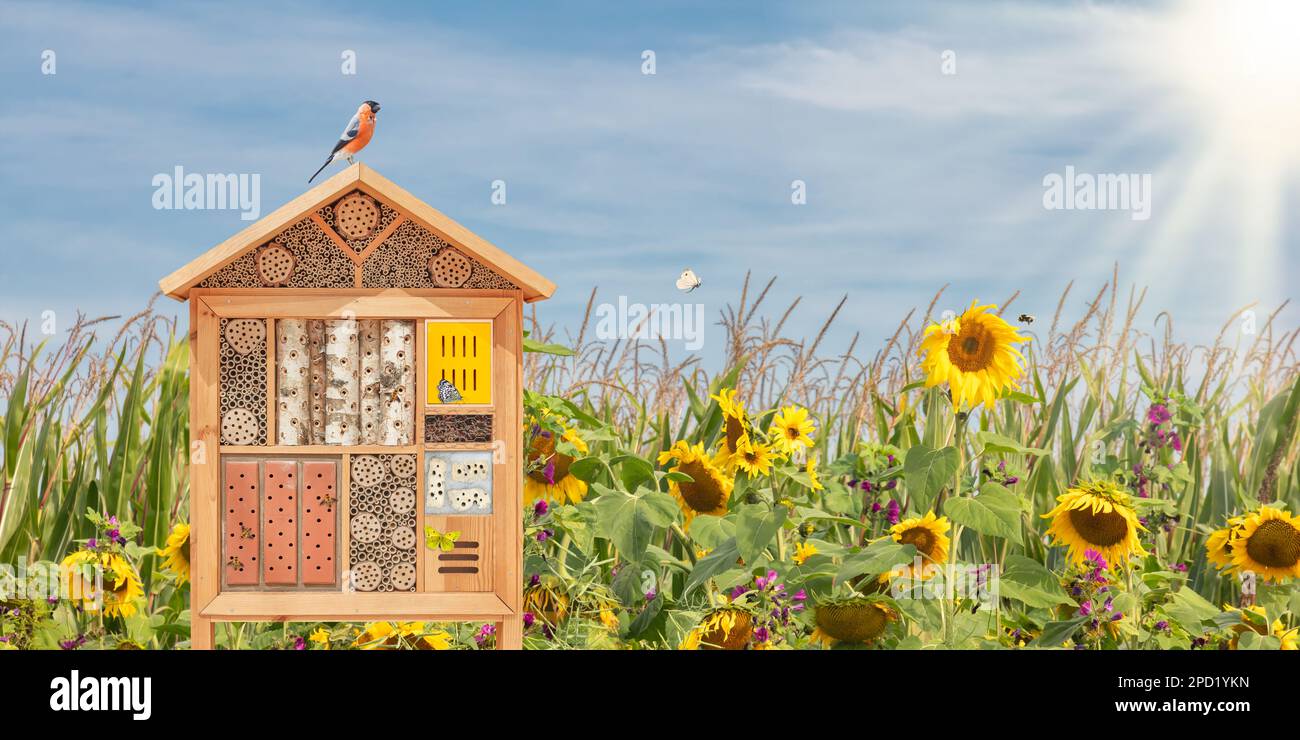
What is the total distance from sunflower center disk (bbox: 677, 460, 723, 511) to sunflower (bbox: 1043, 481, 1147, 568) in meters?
1.51

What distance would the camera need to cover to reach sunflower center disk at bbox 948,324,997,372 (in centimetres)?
486

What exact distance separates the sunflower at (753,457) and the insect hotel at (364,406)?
981 millimetres

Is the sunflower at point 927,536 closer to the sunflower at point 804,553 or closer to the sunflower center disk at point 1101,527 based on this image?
the sunflower at point 804,553

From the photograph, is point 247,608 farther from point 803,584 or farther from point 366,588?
point 803,584

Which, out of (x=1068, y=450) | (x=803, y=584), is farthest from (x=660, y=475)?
(x=1068, y=450)

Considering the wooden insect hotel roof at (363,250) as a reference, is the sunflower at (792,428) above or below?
below

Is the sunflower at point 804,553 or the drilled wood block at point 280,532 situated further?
the sunflower at point 804,553

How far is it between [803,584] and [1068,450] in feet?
8.93

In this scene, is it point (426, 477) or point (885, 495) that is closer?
point (426, 477)

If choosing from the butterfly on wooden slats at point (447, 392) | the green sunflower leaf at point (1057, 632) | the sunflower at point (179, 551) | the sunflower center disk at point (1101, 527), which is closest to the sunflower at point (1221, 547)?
the sunflower center disk at point (1101, 527)

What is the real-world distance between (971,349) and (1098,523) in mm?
1000

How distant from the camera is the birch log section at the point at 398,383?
16.3 feet

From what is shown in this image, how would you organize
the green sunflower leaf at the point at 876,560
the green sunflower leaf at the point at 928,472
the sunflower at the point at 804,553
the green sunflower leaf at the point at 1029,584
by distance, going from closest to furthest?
the green sunflower leaf at the point at 876,560, the green sunflower leaf at the point at 928,472, the green sunflower leaf at the point at 1029,584, the sunflower at the point at 804,553

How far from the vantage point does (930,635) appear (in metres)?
5.08
